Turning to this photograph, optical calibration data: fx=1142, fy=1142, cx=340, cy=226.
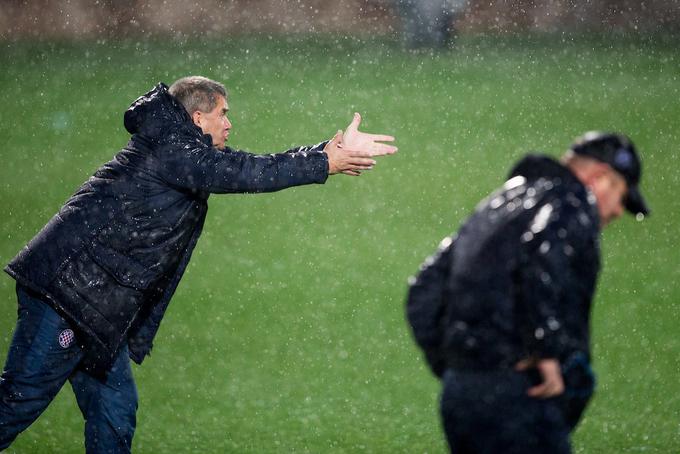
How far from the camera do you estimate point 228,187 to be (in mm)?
4270

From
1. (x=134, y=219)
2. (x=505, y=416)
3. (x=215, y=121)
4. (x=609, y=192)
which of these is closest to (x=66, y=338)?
(x=134, y=219)

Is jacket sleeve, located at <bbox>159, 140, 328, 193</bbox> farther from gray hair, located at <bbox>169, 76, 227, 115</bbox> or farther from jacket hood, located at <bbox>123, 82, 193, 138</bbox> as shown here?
gray hair, located at <bbox>169, 76, 227, 115</bbox>

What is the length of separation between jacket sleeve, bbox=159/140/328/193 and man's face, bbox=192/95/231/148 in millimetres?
284

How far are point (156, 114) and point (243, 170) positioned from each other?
0.43m

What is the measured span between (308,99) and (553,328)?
7117mm

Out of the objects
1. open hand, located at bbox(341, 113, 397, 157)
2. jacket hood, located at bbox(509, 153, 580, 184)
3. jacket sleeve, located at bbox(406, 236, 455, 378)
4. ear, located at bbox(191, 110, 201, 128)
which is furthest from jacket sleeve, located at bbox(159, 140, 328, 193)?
jacket hood, located at bbox(509, 153, 580, 184)

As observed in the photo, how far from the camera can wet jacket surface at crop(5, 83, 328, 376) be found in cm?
427

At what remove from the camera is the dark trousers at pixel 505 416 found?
2.92 meters

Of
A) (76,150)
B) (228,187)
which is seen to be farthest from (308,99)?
(228,187)

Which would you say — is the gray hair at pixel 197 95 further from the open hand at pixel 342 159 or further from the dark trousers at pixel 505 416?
the dark trousers at pixel 505 416

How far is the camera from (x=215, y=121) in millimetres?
4586

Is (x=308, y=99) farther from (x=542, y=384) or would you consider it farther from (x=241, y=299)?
(x=542, y=384)

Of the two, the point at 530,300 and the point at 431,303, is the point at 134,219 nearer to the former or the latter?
the point at 431,303

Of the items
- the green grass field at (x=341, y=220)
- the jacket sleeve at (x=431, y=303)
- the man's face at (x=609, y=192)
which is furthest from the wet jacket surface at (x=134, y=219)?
the man's face at (x=609, y=192)
